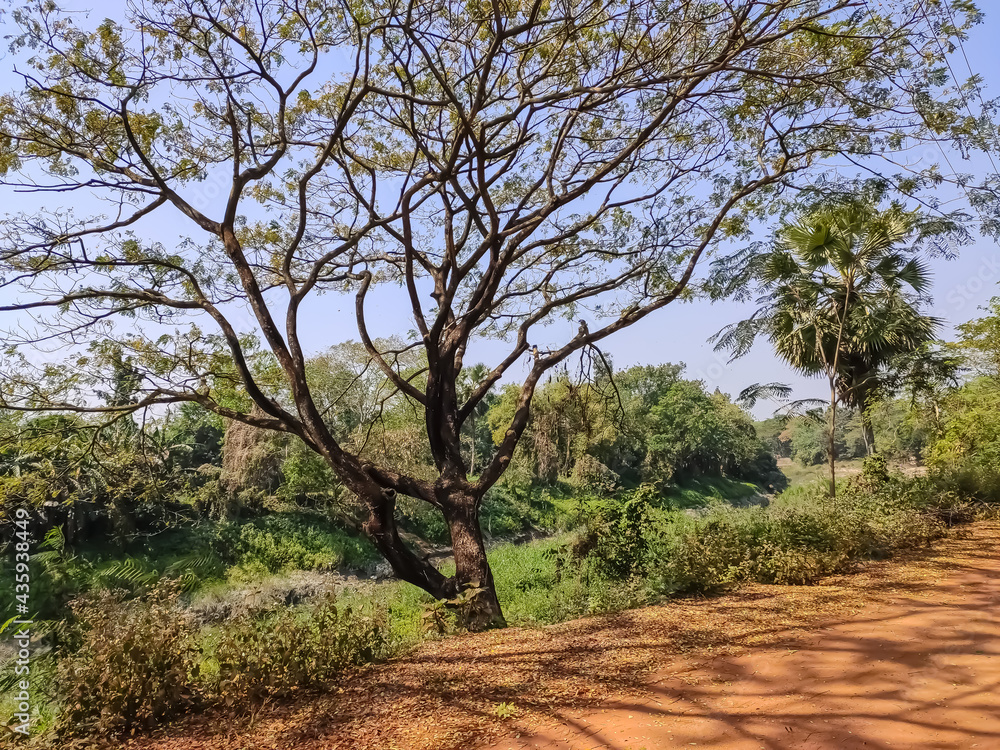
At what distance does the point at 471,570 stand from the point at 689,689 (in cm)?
344

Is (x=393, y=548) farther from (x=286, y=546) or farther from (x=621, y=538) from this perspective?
(x=286, y=546)

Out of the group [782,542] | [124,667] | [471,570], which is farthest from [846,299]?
[124,667]

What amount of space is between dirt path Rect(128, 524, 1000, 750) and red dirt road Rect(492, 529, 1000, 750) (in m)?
0.01

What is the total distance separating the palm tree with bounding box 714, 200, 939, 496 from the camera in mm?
10984

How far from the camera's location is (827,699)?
3.17 m

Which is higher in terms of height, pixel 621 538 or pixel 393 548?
pixel 393 548

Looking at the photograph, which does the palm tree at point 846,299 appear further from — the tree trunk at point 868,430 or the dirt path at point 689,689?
the dirt path at point 689,689

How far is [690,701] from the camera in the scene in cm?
331

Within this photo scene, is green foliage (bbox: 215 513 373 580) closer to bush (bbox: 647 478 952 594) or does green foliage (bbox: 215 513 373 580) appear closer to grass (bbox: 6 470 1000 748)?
grass (bbox: 6 470 1000 748)

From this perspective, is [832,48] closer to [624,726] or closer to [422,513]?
[624,726]

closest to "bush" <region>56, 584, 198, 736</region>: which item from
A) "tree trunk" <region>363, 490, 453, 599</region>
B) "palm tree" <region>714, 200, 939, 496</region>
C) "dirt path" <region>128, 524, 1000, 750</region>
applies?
"dirt path" <region>128, 524, 1000, 750</region>

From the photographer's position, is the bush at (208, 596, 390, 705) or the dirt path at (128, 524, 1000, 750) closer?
the dirt path at (128, 524, 1000, 750)

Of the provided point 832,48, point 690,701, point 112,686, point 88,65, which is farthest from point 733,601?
point 88,65

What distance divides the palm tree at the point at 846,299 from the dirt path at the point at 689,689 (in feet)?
23.0
